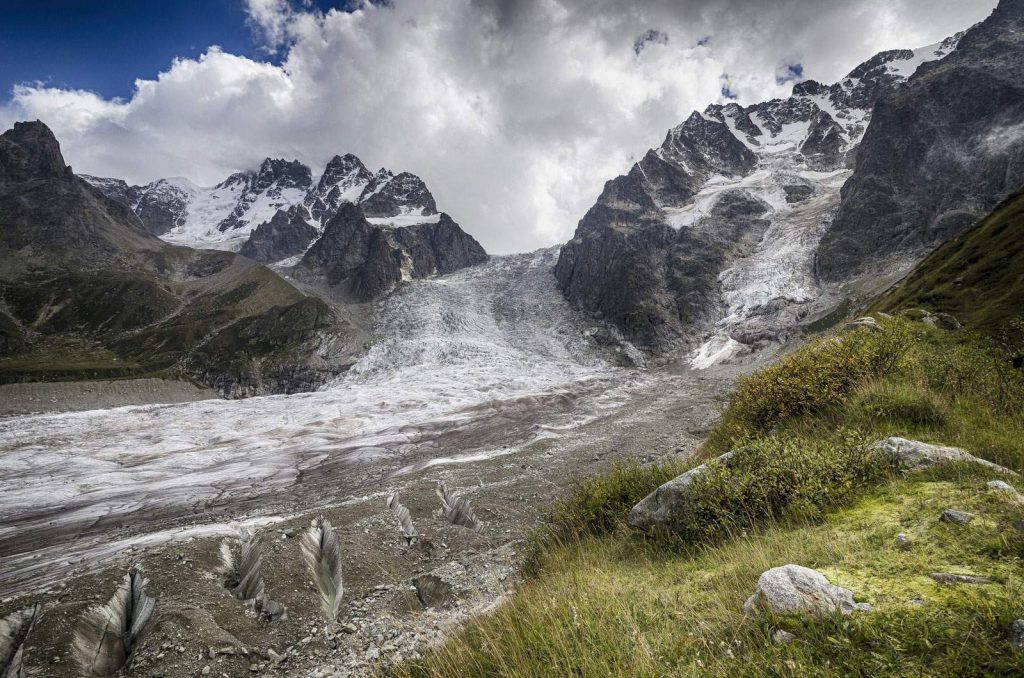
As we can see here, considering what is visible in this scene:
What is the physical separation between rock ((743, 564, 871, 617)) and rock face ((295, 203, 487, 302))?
386 ft

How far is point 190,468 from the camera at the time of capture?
2216cm

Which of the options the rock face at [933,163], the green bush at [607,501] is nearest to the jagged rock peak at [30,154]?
the green bush at [607,501]

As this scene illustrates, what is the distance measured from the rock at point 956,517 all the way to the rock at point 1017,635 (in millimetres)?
1755

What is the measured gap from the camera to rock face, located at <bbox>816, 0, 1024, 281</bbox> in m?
68.6

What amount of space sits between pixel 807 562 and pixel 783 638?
A: 1.33 metres

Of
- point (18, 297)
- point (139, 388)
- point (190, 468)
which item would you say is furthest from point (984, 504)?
point (18, 297)

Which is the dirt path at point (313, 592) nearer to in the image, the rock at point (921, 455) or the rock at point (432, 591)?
the rock at point (432, 591)

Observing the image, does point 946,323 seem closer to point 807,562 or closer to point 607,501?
point 607,501

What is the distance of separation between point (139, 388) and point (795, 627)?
2828 inches

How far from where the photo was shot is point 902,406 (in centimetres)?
698

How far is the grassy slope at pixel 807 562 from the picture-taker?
253 cm

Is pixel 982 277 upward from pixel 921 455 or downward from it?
upward

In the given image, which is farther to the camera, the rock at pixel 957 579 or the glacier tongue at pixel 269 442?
the glacier tongue at pixel 269 442

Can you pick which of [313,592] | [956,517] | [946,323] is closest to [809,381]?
[956,517]
